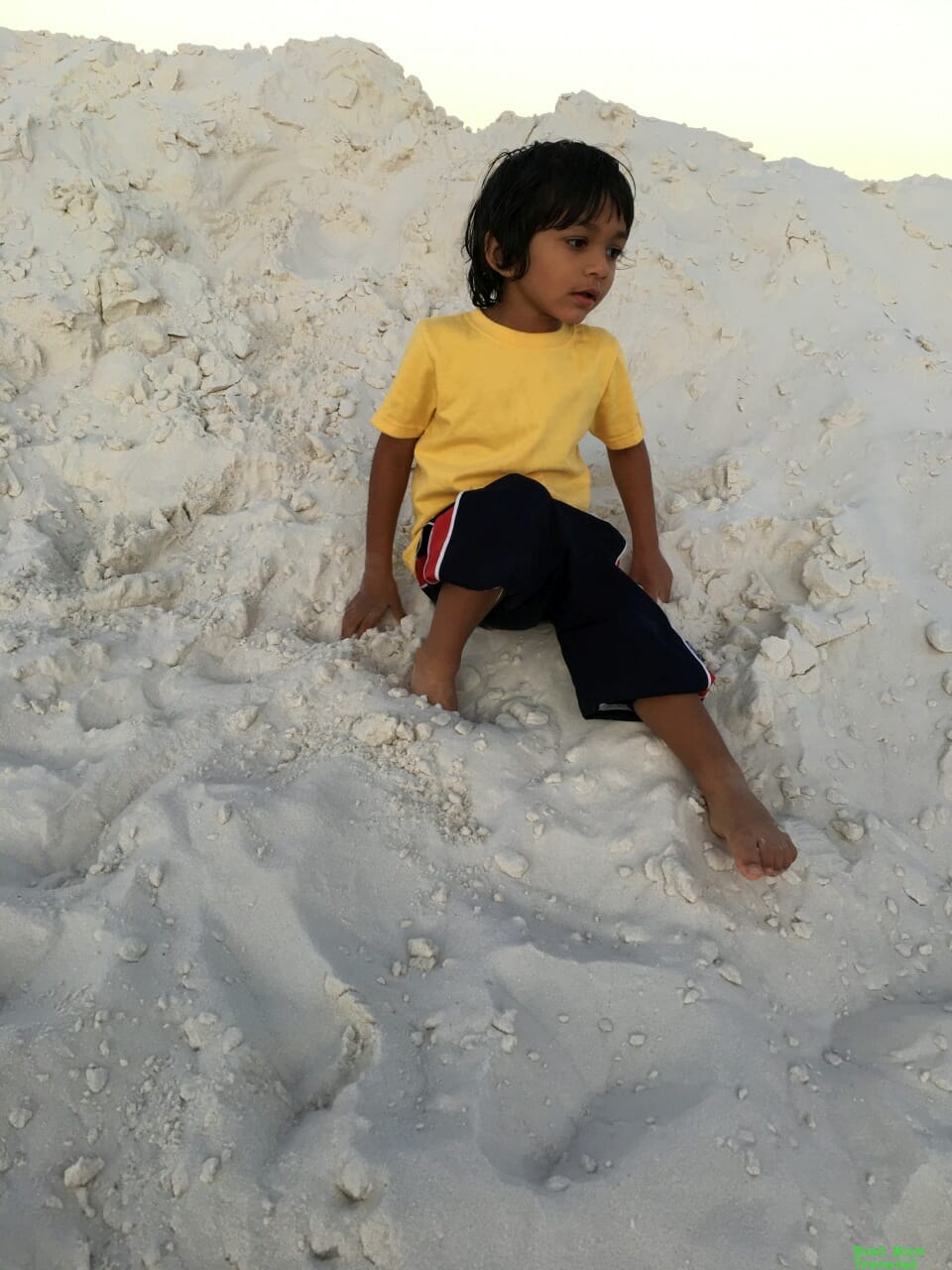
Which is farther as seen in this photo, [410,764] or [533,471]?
[533,471]

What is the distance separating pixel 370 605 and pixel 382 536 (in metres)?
0.17

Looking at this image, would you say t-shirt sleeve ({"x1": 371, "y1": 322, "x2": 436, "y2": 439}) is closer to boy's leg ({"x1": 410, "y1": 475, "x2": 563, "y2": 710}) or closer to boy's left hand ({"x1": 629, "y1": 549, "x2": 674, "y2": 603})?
boy's leg ({"x1": 410, "y1": 475, "x2": 563, "y2": 710})

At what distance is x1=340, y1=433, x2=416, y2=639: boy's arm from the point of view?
6.02 ft

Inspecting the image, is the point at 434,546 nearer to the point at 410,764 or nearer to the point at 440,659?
the point at 440,659

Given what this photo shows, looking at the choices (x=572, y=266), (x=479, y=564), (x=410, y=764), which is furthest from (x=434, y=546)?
(x=572, y=266)

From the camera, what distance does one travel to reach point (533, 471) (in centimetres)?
176

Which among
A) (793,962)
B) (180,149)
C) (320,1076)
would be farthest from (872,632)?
(180,149)

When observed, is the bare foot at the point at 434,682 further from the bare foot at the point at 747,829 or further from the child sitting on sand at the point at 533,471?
the bare foot at the point at 747,829

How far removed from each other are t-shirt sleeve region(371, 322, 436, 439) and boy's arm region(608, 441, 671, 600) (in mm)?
484

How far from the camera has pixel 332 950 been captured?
1.16 metres

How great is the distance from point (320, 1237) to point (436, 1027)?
0.89 feet

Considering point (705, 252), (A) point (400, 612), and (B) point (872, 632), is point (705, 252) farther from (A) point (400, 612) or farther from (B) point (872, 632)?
(A) point (400, 612)

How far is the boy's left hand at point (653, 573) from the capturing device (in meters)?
1.91

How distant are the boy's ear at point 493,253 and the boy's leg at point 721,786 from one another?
95cm
